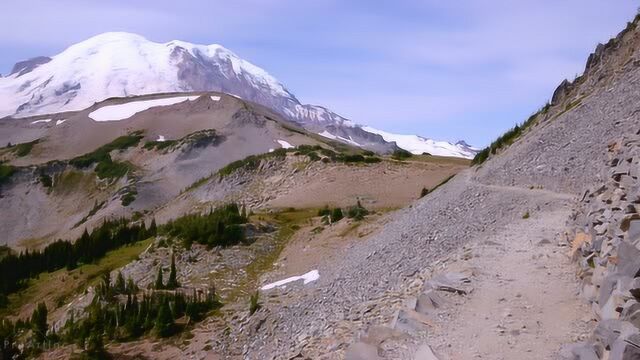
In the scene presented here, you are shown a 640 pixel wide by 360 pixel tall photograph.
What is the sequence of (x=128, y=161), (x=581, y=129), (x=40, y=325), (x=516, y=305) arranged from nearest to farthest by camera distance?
(x=516, y=305) < (x=581, y=129) < (x=40, y=325) < (x=128, y=161)

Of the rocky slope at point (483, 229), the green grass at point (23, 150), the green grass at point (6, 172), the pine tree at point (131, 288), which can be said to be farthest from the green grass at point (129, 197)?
the green grass at point (23, 150)

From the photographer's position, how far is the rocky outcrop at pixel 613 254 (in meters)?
9.84

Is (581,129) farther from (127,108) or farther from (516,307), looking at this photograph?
(127,108)

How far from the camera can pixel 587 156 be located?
24.7 m

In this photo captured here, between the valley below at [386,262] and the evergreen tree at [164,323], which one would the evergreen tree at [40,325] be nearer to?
the valley below at [386,262]

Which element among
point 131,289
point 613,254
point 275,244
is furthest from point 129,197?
point 613,254

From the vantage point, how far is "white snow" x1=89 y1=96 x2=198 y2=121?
135 meters

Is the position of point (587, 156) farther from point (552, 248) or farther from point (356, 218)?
point (356, 218)

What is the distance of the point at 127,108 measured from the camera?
455 ft

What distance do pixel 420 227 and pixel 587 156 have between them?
7508mm

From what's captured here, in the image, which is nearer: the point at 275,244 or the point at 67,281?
the point at 275,244

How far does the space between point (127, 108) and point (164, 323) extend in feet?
397

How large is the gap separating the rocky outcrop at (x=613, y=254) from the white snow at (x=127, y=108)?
125m

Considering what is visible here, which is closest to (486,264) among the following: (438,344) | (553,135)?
(438,344)
